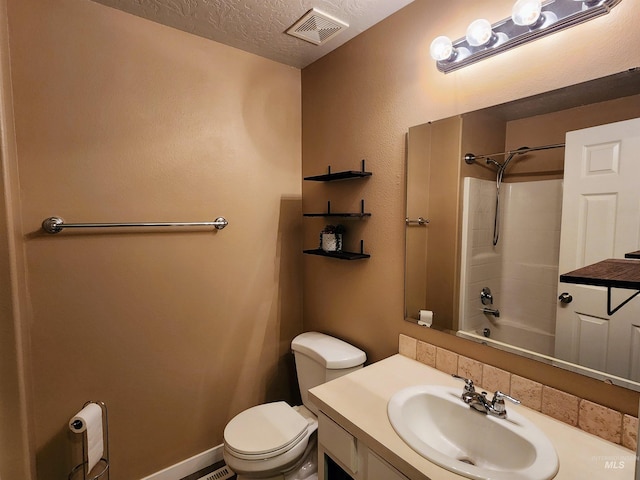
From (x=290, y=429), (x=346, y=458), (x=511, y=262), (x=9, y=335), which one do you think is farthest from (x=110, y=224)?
(x=511, y=262)

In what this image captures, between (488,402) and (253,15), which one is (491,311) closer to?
(488,402)

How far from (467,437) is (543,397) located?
0.92ft

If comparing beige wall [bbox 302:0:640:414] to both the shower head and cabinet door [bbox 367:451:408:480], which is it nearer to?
the shower head

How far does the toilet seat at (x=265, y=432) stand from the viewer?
1387 millimetres

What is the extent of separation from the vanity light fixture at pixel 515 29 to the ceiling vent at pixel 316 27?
1.82ft

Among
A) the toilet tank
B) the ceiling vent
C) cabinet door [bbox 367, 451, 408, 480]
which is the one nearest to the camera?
cabinet door [bbox 367, 451, 408, 480]

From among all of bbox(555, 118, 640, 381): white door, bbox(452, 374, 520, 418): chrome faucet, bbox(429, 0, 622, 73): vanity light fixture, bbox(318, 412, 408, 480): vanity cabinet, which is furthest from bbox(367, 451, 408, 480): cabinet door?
bbox(429, 0, 622, 73): vanity light fixture

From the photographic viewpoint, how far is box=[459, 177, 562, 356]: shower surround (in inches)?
42.0

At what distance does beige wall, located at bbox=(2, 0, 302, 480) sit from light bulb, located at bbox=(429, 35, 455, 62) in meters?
1.03

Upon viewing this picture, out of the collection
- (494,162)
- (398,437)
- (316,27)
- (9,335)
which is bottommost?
(398,437)

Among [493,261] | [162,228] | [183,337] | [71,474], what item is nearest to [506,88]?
[493,261]

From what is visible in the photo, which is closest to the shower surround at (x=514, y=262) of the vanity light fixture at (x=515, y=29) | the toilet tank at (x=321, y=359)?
the vanity light fixture at (x=515, y=29)

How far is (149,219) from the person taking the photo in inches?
63.3

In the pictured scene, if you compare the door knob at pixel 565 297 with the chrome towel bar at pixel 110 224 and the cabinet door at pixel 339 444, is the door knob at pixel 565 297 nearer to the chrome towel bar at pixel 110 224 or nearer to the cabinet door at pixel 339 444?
the cabinet door at pixel 339 444
